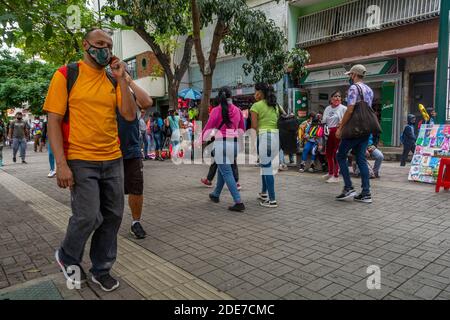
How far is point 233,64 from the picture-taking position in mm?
19719

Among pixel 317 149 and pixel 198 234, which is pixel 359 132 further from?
pixel 317 149

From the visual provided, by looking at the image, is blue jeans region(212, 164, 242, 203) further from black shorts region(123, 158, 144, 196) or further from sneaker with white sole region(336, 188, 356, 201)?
sneaker with white sole region(336, 188, 356, 201)

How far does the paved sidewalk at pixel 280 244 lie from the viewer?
9.52ft

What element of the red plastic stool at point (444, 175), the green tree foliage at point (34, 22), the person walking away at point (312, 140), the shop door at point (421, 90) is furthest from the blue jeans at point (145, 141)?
the shop door at point (421, 90)

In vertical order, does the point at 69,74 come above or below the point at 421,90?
below

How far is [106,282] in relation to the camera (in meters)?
2.87

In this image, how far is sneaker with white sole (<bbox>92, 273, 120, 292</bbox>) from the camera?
285 cm

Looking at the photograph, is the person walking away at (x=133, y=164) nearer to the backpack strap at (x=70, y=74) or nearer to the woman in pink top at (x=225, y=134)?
the backpack strap at (x=70, y=74)

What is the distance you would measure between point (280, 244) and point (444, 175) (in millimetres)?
4068

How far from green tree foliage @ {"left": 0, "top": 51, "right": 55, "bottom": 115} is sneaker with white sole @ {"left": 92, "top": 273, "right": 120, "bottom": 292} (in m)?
23.3

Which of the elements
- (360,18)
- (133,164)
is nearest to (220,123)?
(133,164)

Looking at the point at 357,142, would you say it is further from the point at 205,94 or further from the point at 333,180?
the point at 205,94
